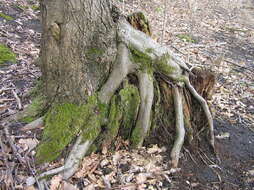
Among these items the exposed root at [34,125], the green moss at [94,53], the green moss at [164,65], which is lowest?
the exposed root at [34,125]

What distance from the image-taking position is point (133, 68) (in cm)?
326

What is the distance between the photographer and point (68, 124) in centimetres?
305

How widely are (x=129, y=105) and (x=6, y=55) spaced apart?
325 cm

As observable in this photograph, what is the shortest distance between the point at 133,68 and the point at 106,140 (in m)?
1.02

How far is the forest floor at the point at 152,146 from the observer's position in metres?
2.92

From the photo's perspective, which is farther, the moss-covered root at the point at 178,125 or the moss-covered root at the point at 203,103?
the moss-covered root at the point at 203,103

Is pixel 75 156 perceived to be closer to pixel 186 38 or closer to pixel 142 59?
pixel 142 59

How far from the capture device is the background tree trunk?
2818 mm

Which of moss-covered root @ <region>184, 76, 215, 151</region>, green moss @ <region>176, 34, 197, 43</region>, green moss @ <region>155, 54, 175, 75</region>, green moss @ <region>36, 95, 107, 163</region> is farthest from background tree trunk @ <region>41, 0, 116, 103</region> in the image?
green moss @ <region>176, 34, 197, 43</region>

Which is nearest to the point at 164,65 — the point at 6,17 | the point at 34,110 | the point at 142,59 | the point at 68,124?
the point at 142,59

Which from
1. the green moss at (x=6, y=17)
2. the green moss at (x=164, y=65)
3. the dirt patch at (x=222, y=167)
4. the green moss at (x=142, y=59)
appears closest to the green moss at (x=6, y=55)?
the green moss at (x=6, y=17)

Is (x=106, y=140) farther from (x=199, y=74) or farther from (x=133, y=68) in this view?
(x=199, y=74)

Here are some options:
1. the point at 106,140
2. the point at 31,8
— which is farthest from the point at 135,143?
the point at 31,8

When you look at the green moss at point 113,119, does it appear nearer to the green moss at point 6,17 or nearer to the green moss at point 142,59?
the green moss at point 142,59
